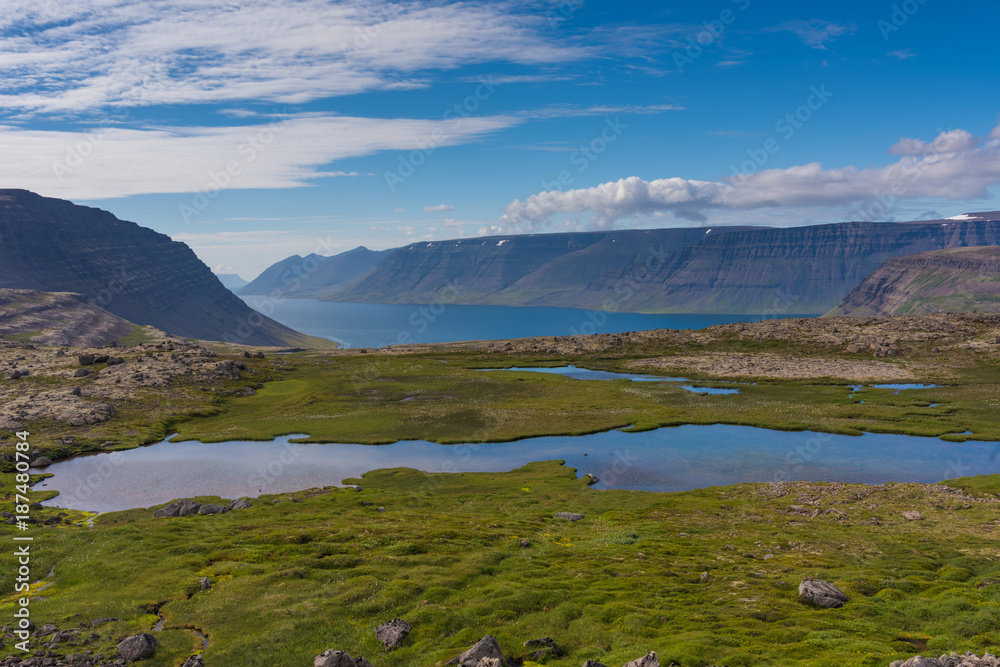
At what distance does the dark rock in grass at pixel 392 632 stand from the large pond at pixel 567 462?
122 ft

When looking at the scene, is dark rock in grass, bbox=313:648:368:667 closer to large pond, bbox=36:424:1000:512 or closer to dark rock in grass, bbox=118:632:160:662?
dark rock in grass, bbox=118:632:160:662

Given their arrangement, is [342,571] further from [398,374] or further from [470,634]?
[398,374]

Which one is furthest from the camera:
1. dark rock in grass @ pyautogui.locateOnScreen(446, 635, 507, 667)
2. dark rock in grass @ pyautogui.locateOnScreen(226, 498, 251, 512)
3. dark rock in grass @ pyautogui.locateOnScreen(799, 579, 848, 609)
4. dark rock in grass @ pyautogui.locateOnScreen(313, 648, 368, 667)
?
dark rock in grass @ pyautogui.locateOnScreen(226, 498, 251, 512)

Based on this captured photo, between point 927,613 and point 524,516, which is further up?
point 927,613

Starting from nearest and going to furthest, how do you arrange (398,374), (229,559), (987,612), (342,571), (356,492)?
(987,612) → (342,571) → (229,559) → (356,492) → (398,374)

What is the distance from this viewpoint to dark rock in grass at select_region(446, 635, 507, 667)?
24.1 metres

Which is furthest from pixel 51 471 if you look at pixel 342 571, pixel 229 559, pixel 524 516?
pixel 524 516

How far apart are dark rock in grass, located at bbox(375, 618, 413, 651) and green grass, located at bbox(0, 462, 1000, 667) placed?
43 centimetres

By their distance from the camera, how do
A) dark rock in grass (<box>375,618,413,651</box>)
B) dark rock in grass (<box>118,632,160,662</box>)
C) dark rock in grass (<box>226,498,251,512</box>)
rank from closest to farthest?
dark rock in grass (<box>118,632,160,662</box>) → dark rock in grass (<box>375,618,413,651</box>) → dark rock in grass (<box>226,498,251,512</box>)

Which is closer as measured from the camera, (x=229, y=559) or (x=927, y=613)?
(x=927, y=613)

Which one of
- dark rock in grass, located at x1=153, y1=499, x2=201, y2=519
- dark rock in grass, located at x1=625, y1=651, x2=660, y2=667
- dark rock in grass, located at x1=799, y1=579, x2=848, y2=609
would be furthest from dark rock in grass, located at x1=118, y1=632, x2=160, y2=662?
dark rock in grass, located at x1=799, y1=579, x2=848, y2=609

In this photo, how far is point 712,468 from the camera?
67188 mm

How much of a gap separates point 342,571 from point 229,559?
8800 mm

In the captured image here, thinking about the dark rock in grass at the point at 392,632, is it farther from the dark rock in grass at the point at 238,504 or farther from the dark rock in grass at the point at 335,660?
the dark rock in grass at the point at 238,504
